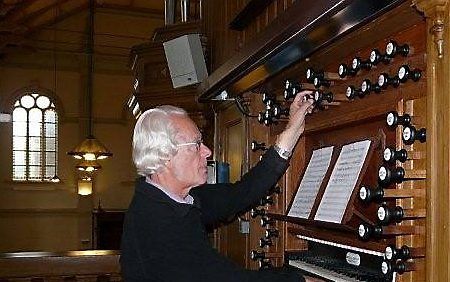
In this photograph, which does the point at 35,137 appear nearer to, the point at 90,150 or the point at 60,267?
the point at 90,150

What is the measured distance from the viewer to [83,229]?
14.6 meters

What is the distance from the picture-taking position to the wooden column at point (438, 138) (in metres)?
1.52

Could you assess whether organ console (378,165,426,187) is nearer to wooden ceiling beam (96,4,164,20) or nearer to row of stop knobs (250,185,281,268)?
row of stop knobs (250,185,281,268)

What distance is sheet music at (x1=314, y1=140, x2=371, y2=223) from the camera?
6.89 feet

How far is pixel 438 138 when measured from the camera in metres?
1.57

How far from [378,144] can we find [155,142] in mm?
821

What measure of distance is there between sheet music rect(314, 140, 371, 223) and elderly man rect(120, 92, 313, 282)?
0.26 meters

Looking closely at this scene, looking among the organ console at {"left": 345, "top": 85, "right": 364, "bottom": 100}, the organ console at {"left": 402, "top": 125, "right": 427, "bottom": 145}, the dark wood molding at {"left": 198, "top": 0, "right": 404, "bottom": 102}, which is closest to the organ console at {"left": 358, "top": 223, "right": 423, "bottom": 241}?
the organ console at {"left": 402, "top": 125, "right": 427, "bottom": 145}

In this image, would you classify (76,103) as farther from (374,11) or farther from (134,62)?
(374,11)

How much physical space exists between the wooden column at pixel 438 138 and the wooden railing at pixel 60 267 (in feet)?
8.93

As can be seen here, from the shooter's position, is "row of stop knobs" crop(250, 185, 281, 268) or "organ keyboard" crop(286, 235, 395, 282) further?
"row of stop knobs" crop(250, 185, 281, 268)

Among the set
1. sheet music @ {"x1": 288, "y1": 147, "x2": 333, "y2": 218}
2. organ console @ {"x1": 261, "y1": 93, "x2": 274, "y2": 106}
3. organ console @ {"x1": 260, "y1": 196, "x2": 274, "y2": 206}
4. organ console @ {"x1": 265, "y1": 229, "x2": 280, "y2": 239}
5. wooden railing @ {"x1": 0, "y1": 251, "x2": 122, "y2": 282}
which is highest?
organ console @ {"x1": 261, "y1": 93, "x2": 274, "y2": 106}

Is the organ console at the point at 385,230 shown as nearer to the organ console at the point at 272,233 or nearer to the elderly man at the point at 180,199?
the elderly man at the point at 180,199

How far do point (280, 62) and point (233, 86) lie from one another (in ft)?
2.15
